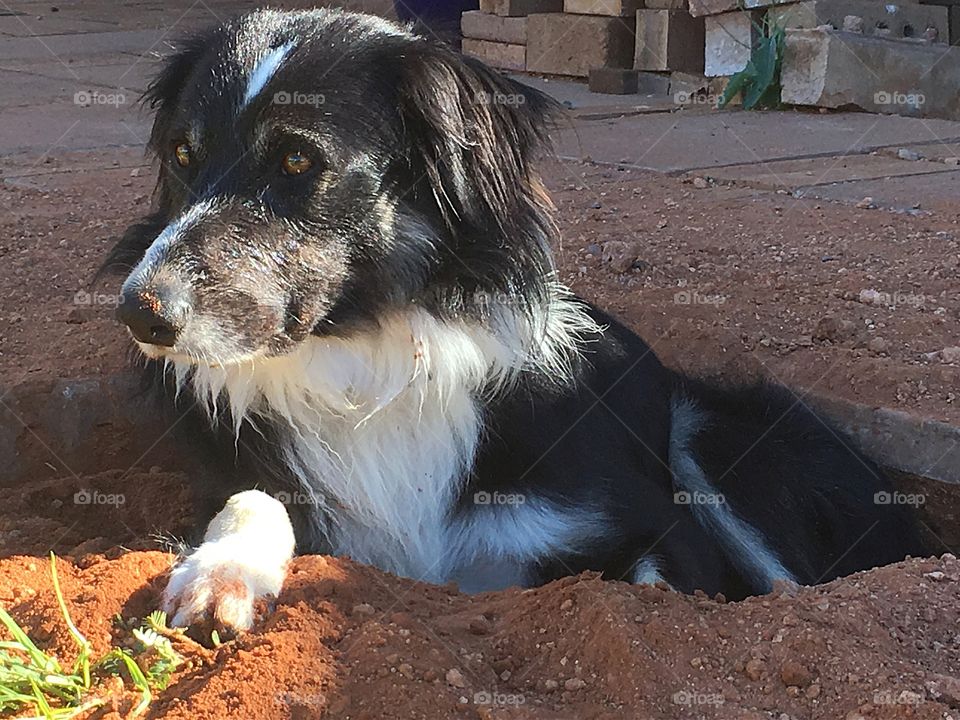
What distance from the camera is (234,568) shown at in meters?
2.78

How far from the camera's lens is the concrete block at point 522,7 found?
1022cm

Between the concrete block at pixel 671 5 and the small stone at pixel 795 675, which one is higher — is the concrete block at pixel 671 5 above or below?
below

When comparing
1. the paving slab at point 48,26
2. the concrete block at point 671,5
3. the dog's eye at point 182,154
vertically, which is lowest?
the paving slab at point 48,26

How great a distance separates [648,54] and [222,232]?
717cm

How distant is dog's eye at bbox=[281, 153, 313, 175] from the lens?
3.07 meters

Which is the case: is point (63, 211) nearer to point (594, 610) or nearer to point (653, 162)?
point (653, 162)

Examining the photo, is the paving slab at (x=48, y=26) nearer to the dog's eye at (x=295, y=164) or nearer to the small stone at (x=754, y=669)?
the dog's eye at (x=295, y=164)

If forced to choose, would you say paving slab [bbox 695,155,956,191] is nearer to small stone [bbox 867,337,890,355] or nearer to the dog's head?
small stone [bbox 867,337,890,355]

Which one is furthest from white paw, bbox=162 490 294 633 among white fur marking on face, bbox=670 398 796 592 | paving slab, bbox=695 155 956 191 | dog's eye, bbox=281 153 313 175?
paving slab, bbox=695 155 956 191

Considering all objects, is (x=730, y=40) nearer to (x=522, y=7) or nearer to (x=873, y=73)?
(x=873, y=73)

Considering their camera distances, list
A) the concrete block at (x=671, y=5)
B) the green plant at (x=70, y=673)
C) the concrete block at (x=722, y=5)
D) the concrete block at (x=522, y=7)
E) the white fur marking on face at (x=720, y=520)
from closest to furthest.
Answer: the green plant at (x=70, y=673)
the white fur marking on face at (x=720, y=520)
the concrete block at (x=722, y=5)
the concrete block at (x=671, y=5)
the concrete block at (x=522, y=7)

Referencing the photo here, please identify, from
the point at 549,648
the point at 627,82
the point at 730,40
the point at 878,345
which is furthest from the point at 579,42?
the point at 549,648

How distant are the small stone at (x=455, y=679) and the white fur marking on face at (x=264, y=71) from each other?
4.98 ft

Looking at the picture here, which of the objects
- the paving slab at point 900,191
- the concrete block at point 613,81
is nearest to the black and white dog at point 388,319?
the paving slab at point 900,191
